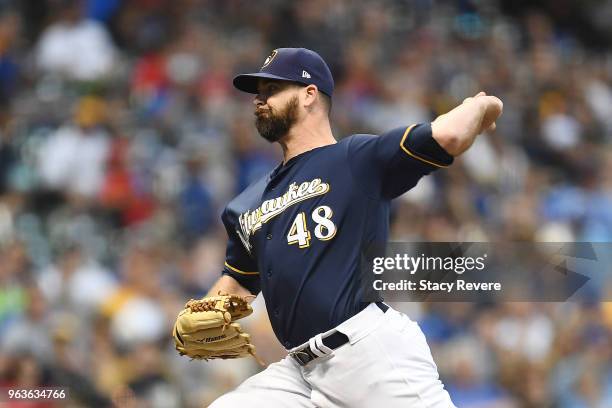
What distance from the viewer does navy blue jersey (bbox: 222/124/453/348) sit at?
3.71 meters

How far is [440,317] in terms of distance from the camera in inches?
286

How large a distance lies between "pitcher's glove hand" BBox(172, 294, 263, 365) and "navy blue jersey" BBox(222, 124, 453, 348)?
23 cm

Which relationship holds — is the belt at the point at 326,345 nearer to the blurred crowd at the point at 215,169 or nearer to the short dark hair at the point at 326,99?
the short dark hair at the point at 326,99

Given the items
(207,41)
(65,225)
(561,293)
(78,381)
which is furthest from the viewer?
(207,41)

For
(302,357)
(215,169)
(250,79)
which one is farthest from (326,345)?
(215,169)

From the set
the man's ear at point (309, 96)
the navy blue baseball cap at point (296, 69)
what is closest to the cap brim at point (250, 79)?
the navy blue baseball cap at point (296, 69)

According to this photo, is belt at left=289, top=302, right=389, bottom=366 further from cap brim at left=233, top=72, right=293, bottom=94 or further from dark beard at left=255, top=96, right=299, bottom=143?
cap brim at left=233, top=72, right=293, bottom=94

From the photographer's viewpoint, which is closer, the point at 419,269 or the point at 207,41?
the point at 419,269

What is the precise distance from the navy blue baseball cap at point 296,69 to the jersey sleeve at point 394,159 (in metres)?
0.37

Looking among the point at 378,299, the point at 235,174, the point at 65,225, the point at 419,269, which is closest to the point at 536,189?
the point at 235,174

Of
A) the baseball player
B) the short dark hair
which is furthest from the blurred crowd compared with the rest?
the short dark hair

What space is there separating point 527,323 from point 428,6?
4920mm

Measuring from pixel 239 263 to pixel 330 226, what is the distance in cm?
74

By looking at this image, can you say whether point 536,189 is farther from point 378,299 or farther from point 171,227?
point 378,299
